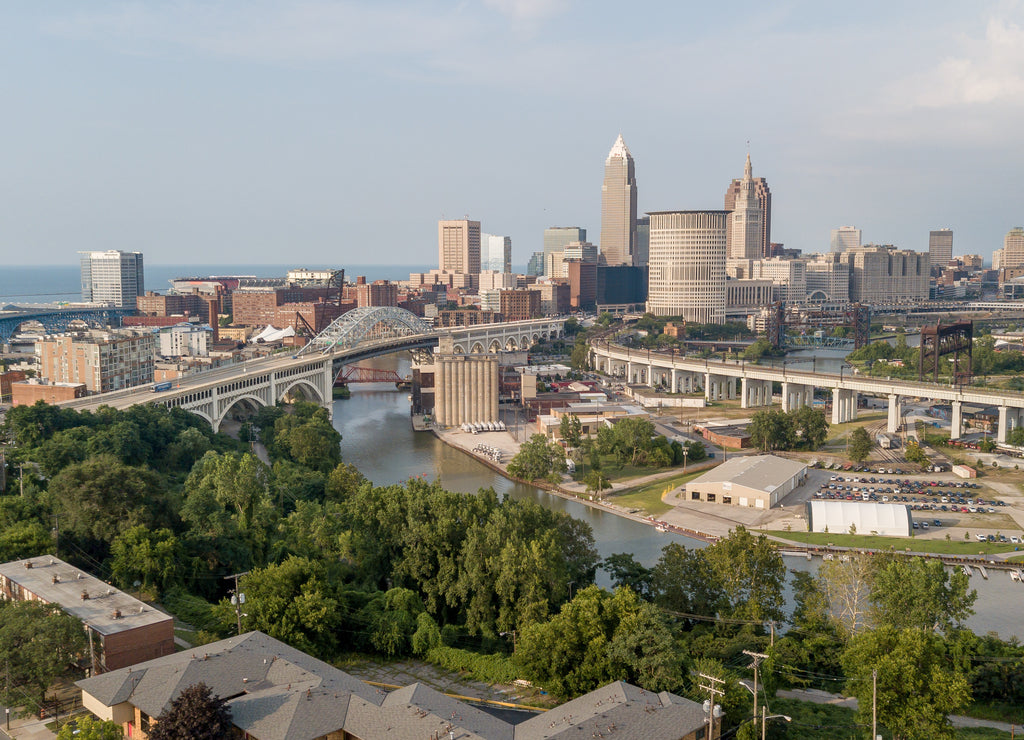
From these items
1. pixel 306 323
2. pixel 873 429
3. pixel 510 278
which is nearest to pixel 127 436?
pixel 873 429

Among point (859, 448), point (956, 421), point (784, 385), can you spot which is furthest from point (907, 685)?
point (784, 385)

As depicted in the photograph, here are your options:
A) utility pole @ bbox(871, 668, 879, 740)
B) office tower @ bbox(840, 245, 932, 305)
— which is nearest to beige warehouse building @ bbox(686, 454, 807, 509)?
utility pole @ bbox(871, 668, 879, 740)

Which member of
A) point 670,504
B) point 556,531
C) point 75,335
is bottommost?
point 670,504

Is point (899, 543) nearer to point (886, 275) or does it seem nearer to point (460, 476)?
point (460, 476)

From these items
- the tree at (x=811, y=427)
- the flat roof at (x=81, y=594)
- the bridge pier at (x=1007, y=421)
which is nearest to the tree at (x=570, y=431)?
the tree at (x=811, y=427)

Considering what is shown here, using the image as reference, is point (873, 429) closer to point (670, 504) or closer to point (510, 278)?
point (670, 504)

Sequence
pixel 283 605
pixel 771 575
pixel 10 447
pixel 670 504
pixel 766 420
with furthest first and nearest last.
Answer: pixel 766 420
pixel 670 504
pixel 10 447
pixel 771 575
pixel 283 605

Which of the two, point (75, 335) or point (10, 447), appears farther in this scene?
point (75, 335)
